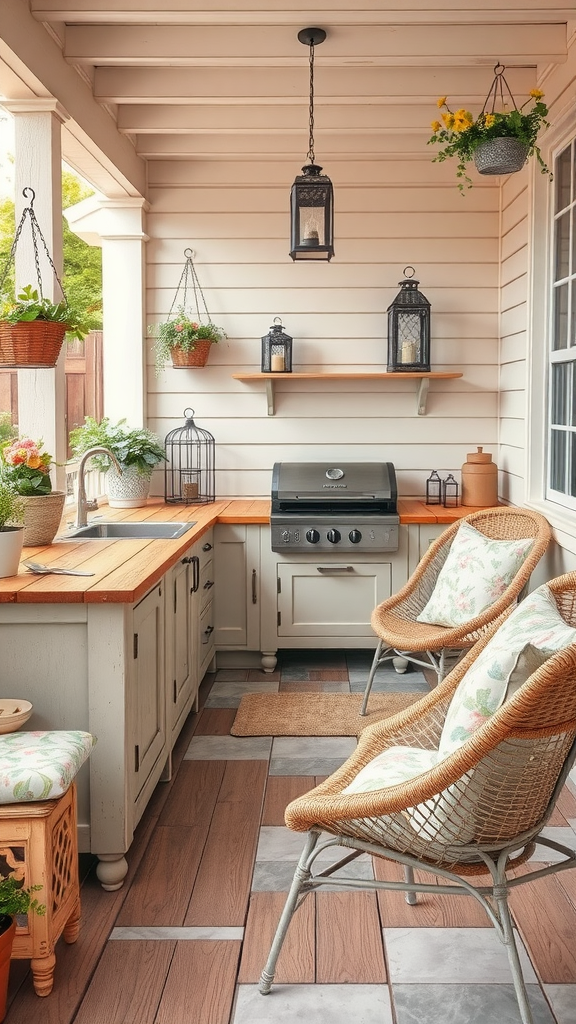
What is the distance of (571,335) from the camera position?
3838 mm

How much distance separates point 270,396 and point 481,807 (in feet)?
11.4

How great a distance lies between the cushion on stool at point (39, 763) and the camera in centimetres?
206

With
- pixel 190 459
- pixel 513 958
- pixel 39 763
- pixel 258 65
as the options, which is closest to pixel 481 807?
pixel 513 958

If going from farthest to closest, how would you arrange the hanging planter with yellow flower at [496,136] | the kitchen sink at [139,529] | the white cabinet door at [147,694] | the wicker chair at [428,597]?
1. the kitchen sink at [139,529]
2. the wicker chair at [428,597]
3. the hanging planter with yellow flower at [496,136]
4. the white cabinet door at [147,694]

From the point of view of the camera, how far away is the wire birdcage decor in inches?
205

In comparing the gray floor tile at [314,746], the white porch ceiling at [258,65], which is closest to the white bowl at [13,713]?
the gray floor tile at [314,746]

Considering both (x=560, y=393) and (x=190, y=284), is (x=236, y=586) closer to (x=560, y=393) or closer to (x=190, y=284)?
(x=190, y=284)

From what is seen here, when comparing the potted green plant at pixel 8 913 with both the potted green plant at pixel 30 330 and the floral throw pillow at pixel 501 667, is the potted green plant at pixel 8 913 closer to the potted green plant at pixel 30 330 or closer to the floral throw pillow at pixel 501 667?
the floral throw pillow at pixel 501 667

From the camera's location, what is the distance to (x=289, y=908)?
78.4 inches

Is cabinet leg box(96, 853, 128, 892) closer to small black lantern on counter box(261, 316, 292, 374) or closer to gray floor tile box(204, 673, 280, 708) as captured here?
gray floor tile box(204, 673, 280, 708)

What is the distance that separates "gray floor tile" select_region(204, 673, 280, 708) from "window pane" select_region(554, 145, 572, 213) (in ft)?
8.31

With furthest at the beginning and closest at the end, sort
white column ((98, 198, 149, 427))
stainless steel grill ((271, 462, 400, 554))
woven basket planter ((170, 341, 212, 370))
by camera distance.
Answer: white column ((98, 198, 149, 427)), woven basket planter ((170, 341, 212, 370)), stainless steel grill ((271, 462, 400, 554))

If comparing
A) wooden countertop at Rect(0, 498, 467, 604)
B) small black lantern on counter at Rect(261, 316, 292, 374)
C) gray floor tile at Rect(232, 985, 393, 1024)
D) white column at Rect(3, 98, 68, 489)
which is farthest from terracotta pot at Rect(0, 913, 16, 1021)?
small black lantern on counter at Rect(261, 316, 292, 374)

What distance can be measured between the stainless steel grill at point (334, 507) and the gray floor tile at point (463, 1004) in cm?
268
